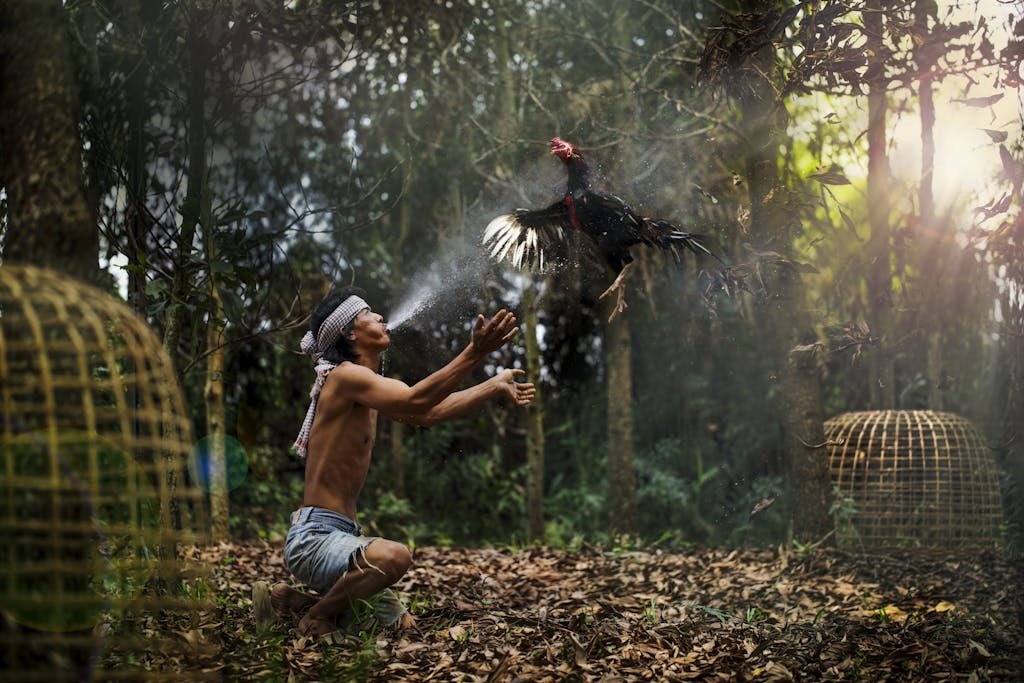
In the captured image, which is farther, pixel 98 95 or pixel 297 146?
pixel 297 146

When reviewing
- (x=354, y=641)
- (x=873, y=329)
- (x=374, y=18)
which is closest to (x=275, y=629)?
(x=354, y=641)

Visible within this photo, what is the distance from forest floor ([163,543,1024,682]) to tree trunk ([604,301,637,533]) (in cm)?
153

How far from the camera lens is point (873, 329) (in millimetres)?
6020

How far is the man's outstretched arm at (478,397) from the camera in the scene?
3.47 meters

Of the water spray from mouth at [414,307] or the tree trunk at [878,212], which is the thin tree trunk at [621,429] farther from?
the water spray from mouth at [414,307]

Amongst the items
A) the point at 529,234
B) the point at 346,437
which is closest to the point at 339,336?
the point at 346,437

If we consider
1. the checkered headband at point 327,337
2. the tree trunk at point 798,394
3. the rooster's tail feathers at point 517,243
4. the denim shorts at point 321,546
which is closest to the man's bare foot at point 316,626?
the denim shorts at point 321,546

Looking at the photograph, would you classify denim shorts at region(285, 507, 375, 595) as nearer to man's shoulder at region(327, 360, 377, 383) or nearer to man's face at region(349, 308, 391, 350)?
man's shoulder at region(327, 360, 377, 383)

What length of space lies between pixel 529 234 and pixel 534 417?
2951 mm

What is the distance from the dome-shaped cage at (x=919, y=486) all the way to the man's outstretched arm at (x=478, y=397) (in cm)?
298

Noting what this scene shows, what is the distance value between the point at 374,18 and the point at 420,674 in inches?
151

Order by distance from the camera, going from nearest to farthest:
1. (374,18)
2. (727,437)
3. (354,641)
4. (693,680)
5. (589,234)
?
(693,680), (354,641), (589,234), (374,18), (727,437)

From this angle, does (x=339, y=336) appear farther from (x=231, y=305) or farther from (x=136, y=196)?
(x=136, y=196)

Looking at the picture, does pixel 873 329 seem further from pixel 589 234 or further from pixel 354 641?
pixel 354 641
